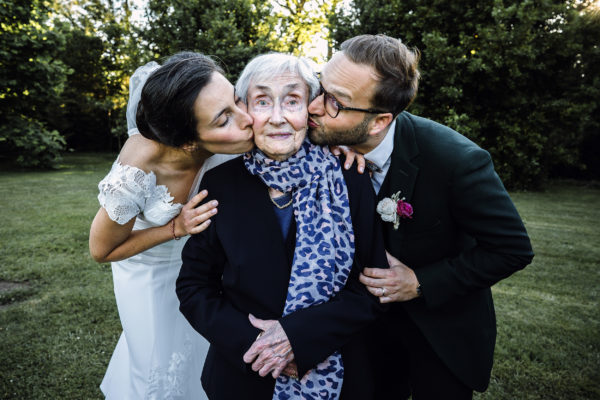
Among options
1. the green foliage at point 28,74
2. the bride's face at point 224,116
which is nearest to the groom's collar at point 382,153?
the bride's face at point 224,116

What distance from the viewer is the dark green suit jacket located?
2.03m

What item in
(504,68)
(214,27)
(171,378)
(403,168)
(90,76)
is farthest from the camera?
(90,76)

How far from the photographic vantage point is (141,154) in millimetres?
2527

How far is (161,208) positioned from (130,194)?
0.87 feet

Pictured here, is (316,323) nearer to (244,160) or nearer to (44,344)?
(244,160)

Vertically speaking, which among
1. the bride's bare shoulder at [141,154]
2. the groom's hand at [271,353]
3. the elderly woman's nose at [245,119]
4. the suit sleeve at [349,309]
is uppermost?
the elderly woman's nose at [245,119]

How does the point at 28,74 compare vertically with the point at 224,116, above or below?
below

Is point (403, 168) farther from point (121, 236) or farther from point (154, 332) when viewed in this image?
point (154, 332)

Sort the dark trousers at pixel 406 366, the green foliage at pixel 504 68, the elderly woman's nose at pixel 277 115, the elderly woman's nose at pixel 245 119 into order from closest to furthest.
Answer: the elderly woman's nose at pixel 277 115 < the elderly woman's nose at pixel 245 119 < the dark trousers at pixel 406 366 < the green foliage at pixel 504 68

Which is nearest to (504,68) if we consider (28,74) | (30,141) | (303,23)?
(303,23)

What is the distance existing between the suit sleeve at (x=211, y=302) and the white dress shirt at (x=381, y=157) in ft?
3.20

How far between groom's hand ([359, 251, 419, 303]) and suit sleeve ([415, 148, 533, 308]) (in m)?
0.12

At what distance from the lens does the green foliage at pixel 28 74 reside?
1716 centimetres

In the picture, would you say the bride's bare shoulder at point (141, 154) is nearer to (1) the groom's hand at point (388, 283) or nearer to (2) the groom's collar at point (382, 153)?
(2) the groom's collar at point (382, 153)
